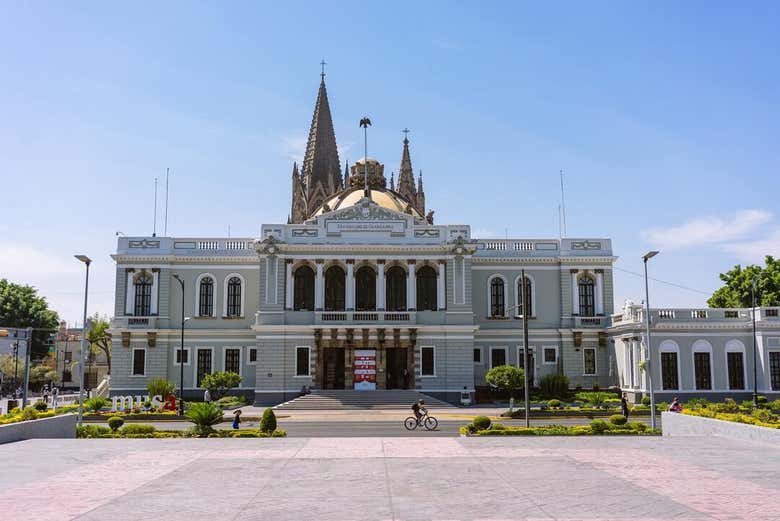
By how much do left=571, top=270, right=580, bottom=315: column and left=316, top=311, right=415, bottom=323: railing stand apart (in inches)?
551

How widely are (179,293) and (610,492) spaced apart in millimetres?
49816

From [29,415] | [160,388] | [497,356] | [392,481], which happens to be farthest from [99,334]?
[392,481]

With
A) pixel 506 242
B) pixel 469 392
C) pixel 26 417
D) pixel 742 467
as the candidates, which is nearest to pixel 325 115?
pixel 506 242

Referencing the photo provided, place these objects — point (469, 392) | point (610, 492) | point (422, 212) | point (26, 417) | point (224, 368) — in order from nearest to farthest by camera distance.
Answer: point (610, 492), point (26, 417), point (469, 392), point (224, 368), point (422, 212)

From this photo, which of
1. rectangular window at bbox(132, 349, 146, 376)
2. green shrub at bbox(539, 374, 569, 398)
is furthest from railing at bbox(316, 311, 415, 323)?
rectangular window at bbox(132, 349, 146, 376)

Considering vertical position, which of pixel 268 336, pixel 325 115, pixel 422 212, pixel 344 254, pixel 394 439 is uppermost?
pixel 325 115

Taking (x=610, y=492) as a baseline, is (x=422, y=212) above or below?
above

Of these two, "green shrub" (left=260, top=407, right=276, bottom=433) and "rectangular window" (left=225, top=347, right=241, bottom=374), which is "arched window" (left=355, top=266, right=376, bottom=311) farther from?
"green shrub" (left=260, top=407, right=276, bottom=433)

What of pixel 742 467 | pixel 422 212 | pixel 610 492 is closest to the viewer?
pixel 610 492

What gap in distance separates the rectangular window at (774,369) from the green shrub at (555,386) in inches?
559

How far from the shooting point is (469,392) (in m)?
57.3

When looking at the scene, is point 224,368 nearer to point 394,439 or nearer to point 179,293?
point 179,293

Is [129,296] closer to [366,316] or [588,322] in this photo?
[366,316]

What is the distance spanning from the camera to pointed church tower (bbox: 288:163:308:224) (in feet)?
303
